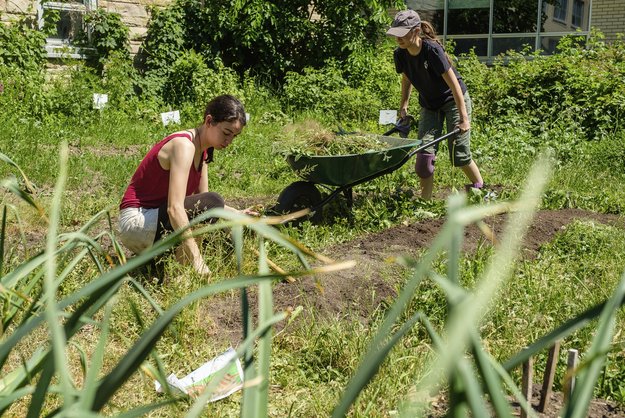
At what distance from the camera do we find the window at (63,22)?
36.7 feet

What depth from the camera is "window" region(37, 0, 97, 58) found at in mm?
11195

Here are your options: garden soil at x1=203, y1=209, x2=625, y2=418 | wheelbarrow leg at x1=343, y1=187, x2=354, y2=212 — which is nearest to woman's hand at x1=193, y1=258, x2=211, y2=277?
garden soil at x1=203, y1=209, x2=625, y2=418

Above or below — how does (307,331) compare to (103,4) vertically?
below

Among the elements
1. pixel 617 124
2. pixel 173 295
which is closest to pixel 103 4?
pixel 617 124

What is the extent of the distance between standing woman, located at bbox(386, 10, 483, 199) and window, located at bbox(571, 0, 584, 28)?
12.6 meters

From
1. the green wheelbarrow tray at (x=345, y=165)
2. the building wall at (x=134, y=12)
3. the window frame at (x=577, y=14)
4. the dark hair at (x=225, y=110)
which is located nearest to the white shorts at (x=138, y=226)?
the dark hair at (x=225, y=110)

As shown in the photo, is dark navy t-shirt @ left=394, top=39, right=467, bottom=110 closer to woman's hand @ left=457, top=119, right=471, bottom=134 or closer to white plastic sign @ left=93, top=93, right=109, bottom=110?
woman's hand @ left=457, top=119, right=471, bottom=134

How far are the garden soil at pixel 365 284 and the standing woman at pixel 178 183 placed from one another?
46cm

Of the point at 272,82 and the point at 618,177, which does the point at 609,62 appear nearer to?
the point at 618,177

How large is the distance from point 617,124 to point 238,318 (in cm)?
789

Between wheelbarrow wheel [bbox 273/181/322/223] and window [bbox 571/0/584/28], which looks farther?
window [bbox 571/0/584/28]

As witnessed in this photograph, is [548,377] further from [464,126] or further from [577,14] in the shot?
[577,14]

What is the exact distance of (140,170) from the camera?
4.46 metres

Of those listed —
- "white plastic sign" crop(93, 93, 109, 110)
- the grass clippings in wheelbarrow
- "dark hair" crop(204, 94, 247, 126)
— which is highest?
"dark hair" crop(204, 94, 247, 126)
